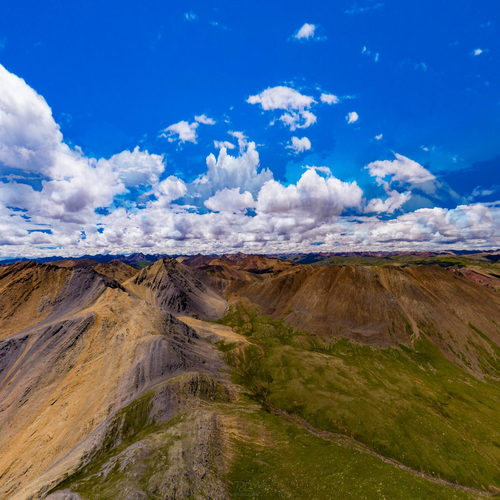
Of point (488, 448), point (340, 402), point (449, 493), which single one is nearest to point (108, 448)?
point (449, 493)

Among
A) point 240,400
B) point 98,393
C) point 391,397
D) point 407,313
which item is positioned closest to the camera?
point 98,393

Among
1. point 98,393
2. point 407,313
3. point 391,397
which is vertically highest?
point 407,313

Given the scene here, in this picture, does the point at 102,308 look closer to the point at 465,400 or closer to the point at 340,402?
the point at 340,402

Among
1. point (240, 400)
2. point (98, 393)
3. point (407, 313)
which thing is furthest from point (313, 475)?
point (407, 313)

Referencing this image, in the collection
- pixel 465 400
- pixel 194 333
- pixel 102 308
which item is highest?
pixel 102 308

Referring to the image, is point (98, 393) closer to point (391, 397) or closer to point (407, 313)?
point (391, 397)

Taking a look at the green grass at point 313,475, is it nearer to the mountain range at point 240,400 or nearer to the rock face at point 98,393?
the mountain range at point 240,400
